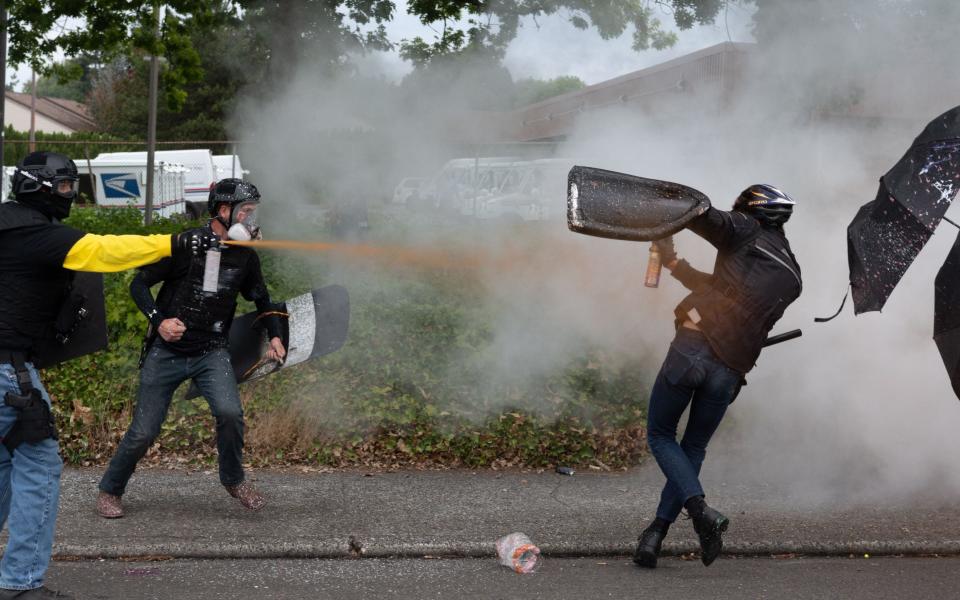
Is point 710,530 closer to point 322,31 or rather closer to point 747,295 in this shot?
point 747,295

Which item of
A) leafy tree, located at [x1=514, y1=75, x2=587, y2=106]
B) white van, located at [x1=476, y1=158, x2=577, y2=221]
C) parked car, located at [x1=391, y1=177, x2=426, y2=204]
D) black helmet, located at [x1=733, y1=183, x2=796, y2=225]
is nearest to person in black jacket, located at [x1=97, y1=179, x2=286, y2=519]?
black helmet, located at [x1=733, y1=183, x2=796, y2=225]

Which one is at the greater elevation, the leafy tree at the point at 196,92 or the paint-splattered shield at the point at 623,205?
the leafy tree at the point at 196,92

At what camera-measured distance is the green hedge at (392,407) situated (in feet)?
20.0

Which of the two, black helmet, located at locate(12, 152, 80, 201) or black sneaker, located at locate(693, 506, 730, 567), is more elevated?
black helmet, located at locate(12, 152, 80, 201)

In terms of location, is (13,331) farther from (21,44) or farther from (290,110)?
(21,44)

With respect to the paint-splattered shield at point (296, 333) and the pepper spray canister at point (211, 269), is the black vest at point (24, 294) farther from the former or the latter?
the paint-splattered shield at point (296, 333)

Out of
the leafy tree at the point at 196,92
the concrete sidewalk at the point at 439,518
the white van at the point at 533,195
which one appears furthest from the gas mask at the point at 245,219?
the leafy tree at the point at 196,92

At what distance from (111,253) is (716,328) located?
2.52m

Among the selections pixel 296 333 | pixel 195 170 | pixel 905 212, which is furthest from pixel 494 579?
pixel 195 170

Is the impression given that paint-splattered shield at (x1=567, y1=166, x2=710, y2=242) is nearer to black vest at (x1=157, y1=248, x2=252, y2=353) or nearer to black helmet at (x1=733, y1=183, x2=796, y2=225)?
black helmet at (x1=733, y1=183, x2=796, y2=225)

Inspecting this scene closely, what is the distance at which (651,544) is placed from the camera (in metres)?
4.46

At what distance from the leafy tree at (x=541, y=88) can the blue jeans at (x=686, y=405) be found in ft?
19.5

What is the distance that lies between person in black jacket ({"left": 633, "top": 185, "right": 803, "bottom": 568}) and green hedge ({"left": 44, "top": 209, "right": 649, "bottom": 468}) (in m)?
1.85

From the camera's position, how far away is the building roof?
60.6 meters
